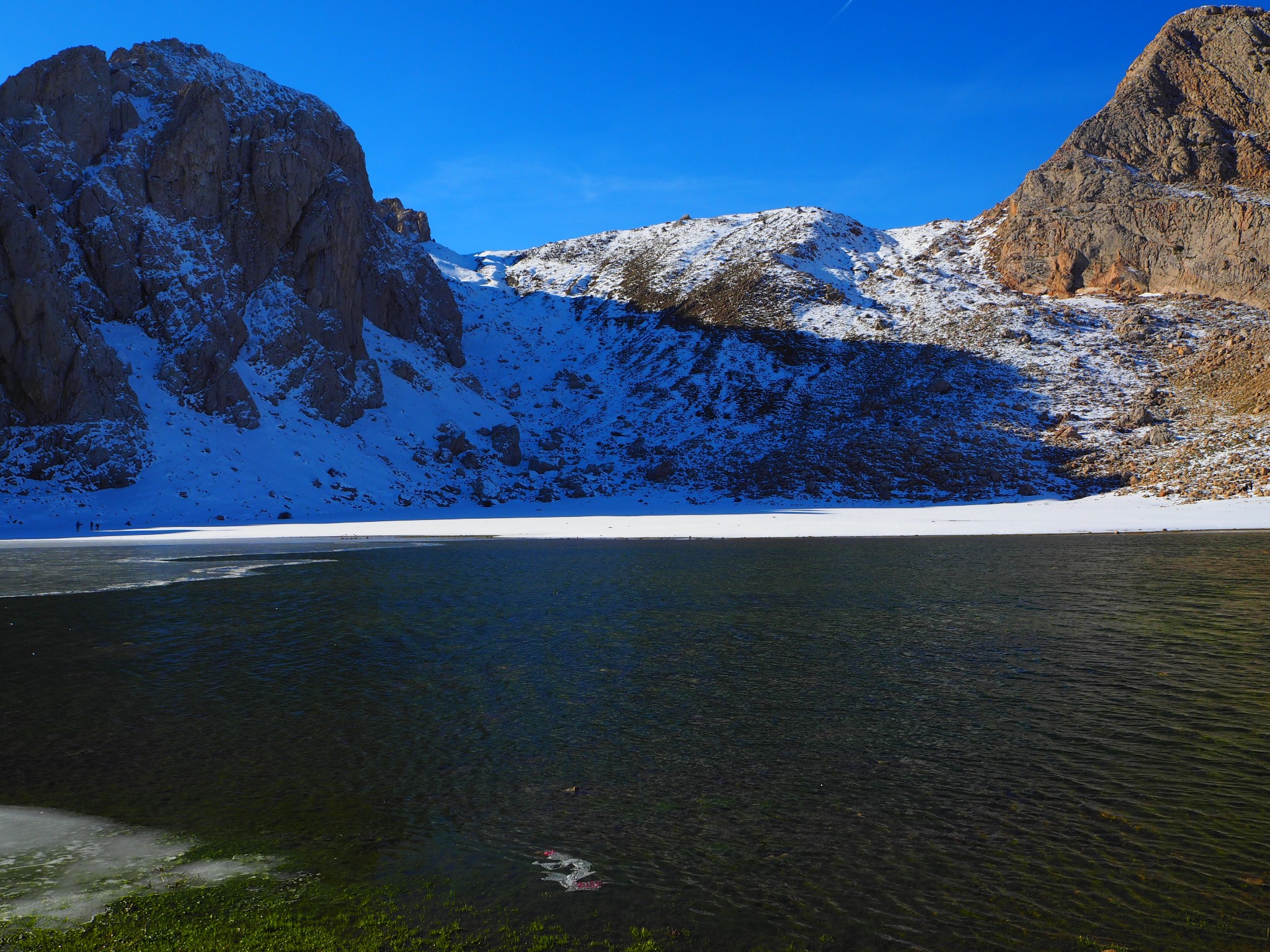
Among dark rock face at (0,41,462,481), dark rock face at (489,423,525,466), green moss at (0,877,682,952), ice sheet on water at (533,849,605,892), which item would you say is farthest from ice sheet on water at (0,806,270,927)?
dark rock face at (489,423,525,466)

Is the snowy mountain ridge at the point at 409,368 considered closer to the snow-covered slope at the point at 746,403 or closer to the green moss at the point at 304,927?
the snow-covered slope at the point at 746,403

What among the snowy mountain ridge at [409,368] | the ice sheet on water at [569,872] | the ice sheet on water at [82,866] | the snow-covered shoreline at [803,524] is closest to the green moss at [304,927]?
the ice sheet on water at [82,866]

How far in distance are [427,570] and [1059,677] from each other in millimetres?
19688

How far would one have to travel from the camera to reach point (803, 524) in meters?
42.3

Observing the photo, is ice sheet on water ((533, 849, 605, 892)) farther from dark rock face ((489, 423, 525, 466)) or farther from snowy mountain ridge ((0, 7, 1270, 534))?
dark rock face ((489, 423, 525, 466))

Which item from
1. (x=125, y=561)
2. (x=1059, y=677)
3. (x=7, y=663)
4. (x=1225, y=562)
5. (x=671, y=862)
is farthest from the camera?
(x=125, y=561)

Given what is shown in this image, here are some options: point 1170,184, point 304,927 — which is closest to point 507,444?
point 304,927

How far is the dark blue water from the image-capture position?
241 inches

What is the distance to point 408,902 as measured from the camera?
19.8ft

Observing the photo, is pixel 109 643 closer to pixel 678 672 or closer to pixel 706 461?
pixel 678 672

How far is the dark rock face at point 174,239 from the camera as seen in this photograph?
4903cm

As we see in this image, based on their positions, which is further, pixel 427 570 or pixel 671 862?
pixel 427 570

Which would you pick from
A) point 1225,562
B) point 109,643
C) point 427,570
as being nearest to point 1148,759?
point 109,643

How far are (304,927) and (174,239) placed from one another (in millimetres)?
66863
